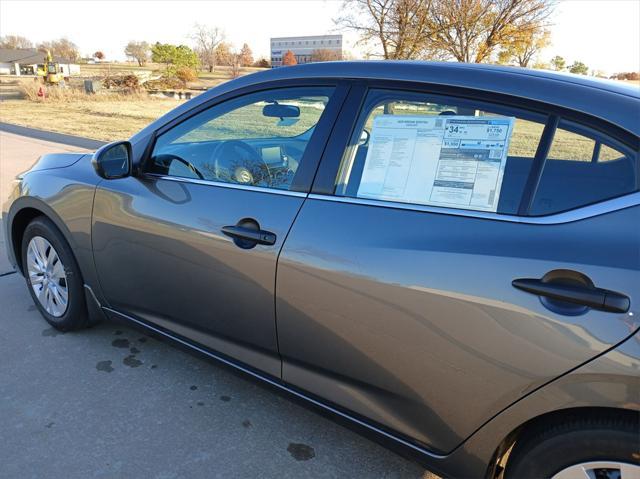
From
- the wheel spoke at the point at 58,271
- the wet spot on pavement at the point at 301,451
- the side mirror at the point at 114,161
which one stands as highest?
the side mirror at the point at 114,161

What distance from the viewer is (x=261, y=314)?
82.2 inches

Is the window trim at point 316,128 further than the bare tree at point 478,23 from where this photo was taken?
No

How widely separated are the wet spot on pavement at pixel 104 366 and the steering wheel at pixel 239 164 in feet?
4.32

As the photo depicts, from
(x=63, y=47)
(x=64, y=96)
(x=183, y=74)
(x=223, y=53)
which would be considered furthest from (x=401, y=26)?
(x=63, y=47)

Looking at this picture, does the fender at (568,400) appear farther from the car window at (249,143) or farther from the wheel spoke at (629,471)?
the car window at (249,143)

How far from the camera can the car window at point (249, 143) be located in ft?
7.23

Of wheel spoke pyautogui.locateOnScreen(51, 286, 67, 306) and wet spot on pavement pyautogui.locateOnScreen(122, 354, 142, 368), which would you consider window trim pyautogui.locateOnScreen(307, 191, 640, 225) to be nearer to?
wet spot on pavement pyautogui.locateOnScreen(122, 354, 142, 368)

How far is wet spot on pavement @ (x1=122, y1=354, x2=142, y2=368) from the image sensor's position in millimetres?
2896

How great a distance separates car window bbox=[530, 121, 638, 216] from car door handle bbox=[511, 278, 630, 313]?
0.79ft

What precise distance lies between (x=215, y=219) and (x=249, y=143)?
0.78 meters

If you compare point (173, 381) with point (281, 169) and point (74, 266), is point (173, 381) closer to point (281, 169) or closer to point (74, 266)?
point (74, 266)

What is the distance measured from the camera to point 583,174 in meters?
1.64

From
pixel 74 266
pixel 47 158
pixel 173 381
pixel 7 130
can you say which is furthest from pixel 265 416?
pixel 7 130

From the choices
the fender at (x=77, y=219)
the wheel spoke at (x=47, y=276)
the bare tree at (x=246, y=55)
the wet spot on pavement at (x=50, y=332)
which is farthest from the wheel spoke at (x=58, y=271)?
the bare tree at (x=246, y=55)
